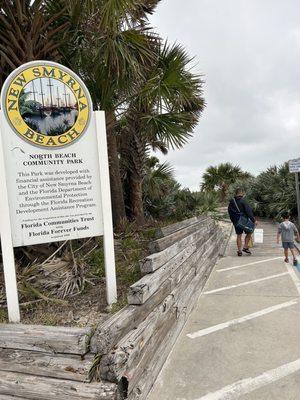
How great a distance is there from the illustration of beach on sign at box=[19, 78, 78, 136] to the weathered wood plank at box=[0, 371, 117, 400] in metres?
2.06

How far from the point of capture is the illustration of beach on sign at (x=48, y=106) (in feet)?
10.5

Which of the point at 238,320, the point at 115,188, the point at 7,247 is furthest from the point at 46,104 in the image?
the point at 115,188

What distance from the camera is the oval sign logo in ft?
10.2

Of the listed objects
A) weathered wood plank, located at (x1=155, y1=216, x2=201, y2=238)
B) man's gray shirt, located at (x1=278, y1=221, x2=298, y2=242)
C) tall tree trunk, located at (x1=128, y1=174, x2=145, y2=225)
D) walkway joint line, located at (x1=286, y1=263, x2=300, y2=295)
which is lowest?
walkway joint line, located at (x1=286, y1=263, x2=300, y2=295)

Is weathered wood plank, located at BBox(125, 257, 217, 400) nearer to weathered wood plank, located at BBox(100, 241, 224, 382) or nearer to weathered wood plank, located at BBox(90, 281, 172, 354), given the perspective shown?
weathered wood plank, located at BBox(100, 241, 224, 382)

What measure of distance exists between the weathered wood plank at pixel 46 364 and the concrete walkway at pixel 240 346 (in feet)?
2.60

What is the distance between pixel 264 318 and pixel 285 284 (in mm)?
1650

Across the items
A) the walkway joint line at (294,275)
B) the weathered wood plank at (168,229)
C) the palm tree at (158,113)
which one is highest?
the palm tree at (158,113)

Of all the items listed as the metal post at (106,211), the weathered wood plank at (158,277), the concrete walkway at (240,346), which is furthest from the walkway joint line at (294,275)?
the metal post at (106,211)

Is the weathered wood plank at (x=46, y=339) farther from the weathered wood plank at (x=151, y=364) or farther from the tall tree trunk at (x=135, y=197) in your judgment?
the tall tree trunk at (x=135, y=197)

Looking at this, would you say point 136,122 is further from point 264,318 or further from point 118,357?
point 118,357

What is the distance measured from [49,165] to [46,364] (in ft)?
5.62

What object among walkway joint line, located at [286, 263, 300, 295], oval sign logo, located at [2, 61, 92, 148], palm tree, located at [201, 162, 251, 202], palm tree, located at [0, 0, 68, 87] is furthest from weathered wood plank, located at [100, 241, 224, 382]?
palm tree, located at [201, 162, 251, 202]

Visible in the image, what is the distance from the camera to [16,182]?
10.2 feet
